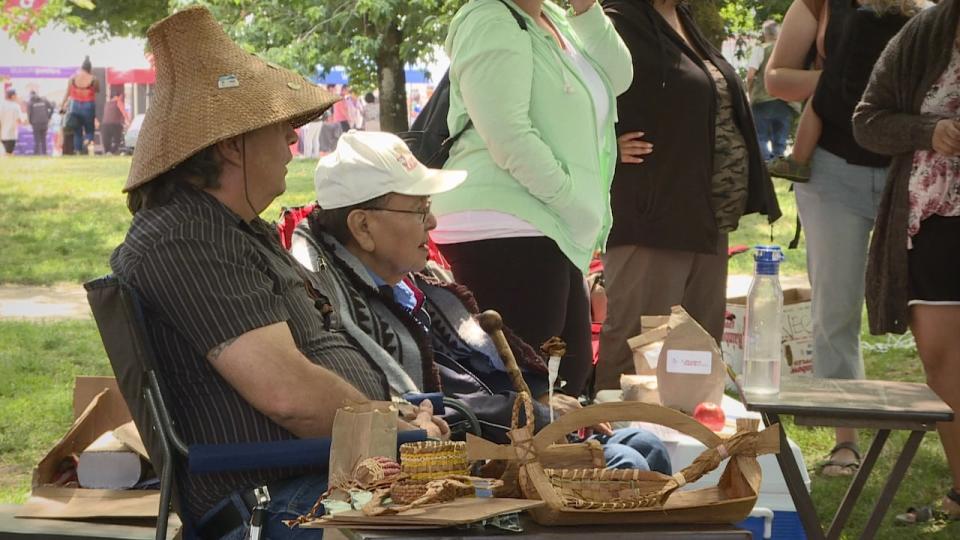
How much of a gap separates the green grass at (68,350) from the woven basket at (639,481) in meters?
2.34

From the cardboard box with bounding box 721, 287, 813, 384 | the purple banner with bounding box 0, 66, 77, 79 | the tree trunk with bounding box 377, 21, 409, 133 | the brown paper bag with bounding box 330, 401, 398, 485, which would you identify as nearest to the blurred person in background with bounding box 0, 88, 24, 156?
the purple banner with bounding box 0, 66, 77, 79

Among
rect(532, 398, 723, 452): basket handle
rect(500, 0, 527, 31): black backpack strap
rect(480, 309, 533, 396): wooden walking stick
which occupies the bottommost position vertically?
rect(480, 309, 533, 396): wooden walking stick

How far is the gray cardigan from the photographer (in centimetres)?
405

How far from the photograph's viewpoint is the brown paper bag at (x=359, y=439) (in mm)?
2246

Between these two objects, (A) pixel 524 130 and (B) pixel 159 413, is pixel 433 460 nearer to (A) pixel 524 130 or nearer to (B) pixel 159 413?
(B) pixel 159 413

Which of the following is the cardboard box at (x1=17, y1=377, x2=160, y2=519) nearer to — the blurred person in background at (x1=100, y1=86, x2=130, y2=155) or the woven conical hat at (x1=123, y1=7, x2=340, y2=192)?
the woven conical hat at (x1=123, y1=7, x2=340, y2=192)

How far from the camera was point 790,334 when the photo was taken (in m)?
6.41

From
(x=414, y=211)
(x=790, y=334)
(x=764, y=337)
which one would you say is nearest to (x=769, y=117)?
(x=790, y=334)

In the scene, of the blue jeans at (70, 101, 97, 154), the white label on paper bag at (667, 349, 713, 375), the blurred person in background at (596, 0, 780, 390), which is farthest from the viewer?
the blue jeans at (70, 101, 97, 154)

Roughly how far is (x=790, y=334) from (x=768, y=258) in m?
3.35

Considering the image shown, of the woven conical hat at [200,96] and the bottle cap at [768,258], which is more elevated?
the woven conical hat at [200,96]

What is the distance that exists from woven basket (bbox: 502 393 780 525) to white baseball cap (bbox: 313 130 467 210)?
1.21 meters

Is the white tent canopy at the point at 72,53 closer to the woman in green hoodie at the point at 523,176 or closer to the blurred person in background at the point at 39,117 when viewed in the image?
the blurred person in background at the point at 39,117

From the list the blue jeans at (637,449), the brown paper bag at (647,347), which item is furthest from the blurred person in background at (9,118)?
the blue jeans at (637,449)
